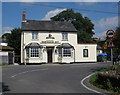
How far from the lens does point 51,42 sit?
123 feet

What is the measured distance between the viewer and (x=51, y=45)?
37438 mm

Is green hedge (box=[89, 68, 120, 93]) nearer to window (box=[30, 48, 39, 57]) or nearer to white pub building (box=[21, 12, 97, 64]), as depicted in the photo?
window (box=[30, 48, 39, 57])

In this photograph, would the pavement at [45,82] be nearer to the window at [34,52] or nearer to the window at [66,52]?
the window at [34,52]

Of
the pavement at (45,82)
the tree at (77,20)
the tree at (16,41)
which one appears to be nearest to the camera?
the pavement at (45,82)

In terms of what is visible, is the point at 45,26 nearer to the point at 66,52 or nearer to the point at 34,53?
the point at 34,53

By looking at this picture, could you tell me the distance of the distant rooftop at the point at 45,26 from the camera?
124 feet

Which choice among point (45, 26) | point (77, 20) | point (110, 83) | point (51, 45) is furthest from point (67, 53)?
point (77, 20)

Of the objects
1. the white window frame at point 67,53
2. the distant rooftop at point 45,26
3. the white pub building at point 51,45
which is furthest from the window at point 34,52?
the white window frame at point 67,53

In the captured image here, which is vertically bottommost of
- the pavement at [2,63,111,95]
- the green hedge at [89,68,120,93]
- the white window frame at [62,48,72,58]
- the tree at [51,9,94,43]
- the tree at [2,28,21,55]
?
the pavement at [2,63,111,95]

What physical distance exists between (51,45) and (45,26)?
410cm

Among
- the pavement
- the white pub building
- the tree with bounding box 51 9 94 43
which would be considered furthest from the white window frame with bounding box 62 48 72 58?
the tree with bounding box 51 9 94 43

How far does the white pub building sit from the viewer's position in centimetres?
3658

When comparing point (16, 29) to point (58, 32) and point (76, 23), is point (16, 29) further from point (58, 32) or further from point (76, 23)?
point (76, 23)

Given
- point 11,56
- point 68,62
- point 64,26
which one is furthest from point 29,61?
point 64,26
